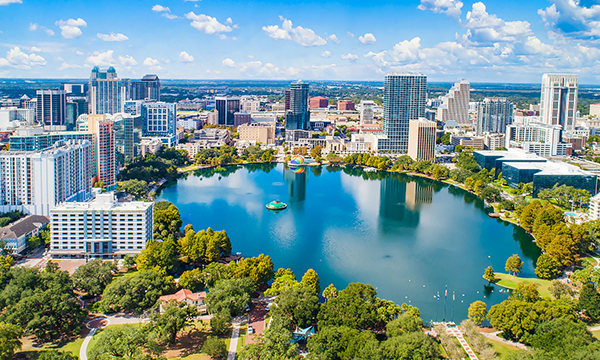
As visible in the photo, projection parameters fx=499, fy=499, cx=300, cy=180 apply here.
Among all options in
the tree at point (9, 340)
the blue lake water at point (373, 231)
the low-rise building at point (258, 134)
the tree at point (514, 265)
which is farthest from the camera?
the low-rise building at point (258, 134)

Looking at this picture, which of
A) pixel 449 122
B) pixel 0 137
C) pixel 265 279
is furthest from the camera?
pixel 449 122

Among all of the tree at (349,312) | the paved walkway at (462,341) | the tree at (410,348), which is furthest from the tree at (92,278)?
the paved walkway at (462,341)

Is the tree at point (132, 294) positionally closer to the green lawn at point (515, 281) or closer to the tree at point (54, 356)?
the tree at point (54, 356)

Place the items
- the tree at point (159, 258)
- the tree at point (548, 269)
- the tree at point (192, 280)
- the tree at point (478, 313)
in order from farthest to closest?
the tree at point (548, 269) < the tree at point (159, 258) < the tree at point (192, 280) < the tree at point (478, 313)

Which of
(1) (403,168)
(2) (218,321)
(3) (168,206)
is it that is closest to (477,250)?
(2) (218,321)

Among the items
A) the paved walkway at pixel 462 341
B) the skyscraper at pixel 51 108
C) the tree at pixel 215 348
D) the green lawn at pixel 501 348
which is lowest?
the green lawn at pixel 501 348

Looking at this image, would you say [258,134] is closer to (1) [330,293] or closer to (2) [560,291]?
(1) [330,293]

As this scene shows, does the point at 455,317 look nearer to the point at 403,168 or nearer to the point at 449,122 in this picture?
the point at 403,168
